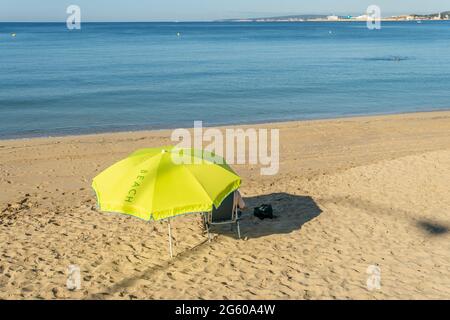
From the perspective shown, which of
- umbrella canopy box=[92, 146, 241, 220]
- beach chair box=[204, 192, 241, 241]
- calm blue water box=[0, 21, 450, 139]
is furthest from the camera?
calm blue water box=[0, 21, 450, 139]

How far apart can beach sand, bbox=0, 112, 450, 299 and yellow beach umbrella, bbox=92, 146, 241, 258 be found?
1.11 m

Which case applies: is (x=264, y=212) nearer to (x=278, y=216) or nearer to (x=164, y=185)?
(x=278, y=216)

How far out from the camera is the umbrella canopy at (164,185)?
7008 millimetres

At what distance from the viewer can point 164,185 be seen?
7199mm

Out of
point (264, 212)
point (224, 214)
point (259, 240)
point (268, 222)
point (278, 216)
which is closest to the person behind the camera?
point (224, 214)

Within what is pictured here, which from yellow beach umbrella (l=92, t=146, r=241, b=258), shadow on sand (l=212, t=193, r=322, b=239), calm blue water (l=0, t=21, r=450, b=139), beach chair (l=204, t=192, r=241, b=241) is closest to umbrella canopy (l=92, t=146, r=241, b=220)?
yellow beach umbrella (l=92, t=146, r=241, b=258)

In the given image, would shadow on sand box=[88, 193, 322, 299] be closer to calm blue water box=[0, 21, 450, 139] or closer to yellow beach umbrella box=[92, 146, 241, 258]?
yellow beach umbrella box=[92, 146, 241, 258]

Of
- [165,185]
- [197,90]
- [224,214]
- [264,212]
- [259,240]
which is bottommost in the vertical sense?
[259,240]

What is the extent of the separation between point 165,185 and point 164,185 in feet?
0.05

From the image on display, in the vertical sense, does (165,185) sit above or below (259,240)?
above

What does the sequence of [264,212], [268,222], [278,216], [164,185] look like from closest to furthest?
[164,185] → [268,222] → [264,212] → [278,216]

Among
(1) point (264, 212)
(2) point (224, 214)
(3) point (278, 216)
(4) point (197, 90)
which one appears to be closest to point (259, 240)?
(2) point (224, 214)

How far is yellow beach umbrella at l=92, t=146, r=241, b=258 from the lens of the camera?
23.0ft

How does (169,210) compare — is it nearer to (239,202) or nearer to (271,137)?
(239,202)
